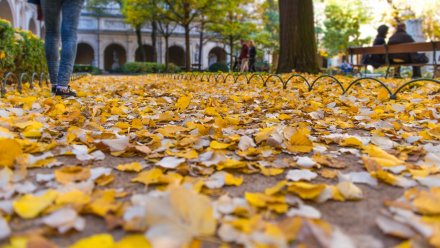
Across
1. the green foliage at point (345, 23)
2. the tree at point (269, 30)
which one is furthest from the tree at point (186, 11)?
the green foliage at point (345, 23)

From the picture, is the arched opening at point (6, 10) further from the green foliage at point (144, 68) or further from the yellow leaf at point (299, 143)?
the yellow leaf at point (299, 143)

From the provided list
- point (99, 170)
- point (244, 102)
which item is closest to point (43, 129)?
point (99, 170)

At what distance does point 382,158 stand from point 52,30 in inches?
161

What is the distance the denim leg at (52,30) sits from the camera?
14.8 ft

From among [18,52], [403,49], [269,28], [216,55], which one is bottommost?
[18,52]

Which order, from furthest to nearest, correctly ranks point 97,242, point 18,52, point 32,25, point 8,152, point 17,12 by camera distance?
point 32,25 → point 17,12 → point 18,52 → point 8,152 → point 97,242

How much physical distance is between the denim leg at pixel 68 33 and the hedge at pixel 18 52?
44.5 inches

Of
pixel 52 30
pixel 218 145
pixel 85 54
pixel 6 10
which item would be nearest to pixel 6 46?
pixel 52 30

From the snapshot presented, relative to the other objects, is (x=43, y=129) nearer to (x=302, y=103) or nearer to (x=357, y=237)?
(x=357, y=237)

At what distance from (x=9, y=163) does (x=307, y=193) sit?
3.89 feet

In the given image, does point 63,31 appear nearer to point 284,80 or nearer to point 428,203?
point 284,80

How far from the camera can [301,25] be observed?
954 centimetres

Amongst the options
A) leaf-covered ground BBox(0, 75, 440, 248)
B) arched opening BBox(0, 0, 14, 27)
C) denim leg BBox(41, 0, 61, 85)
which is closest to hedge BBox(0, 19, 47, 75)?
denim leg BBox(41, 0, 61, 85)

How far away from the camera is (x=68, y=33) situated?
449 cm
